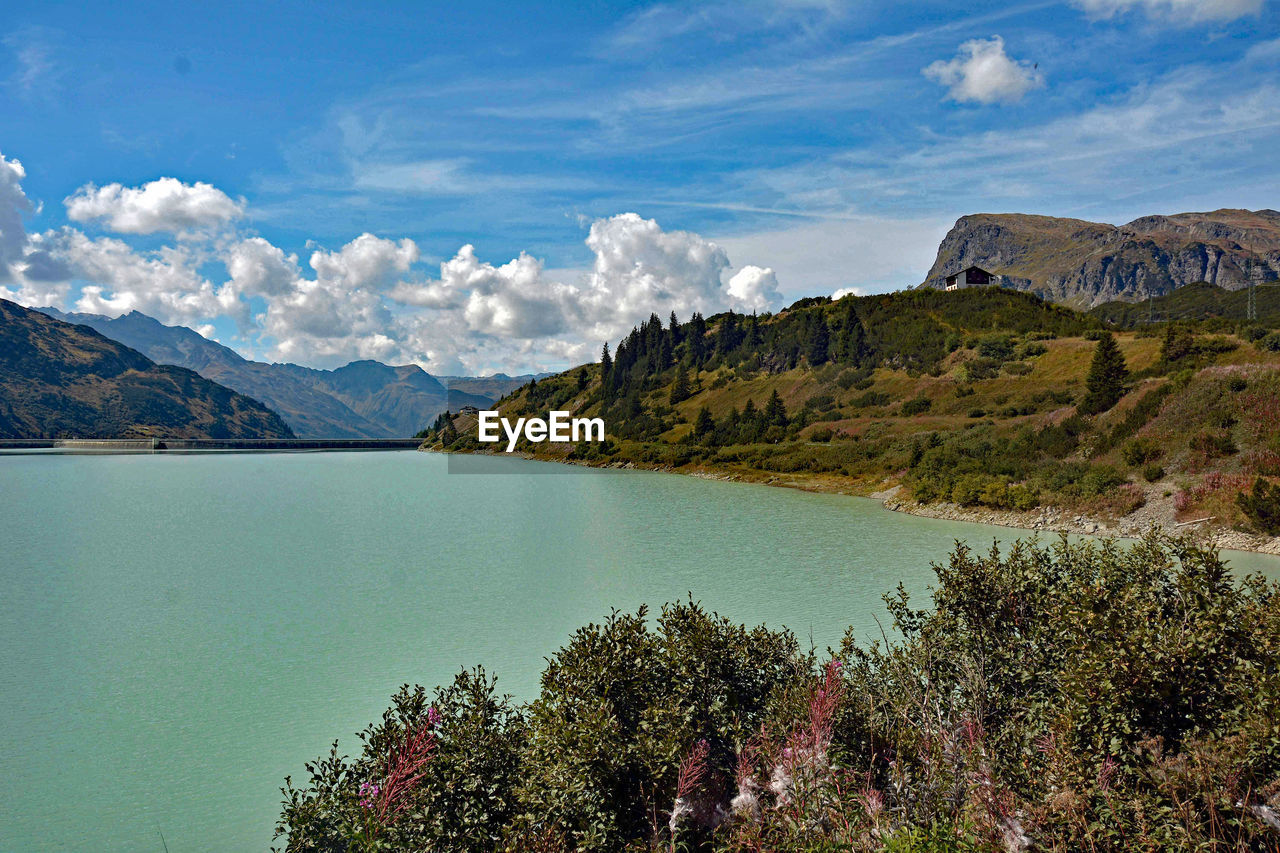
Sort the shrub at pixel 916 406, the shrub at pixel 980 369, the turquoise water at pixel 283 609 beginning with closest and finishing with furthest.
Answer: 1. the turquoise water at pixel 283 609
2. the shrub at pixel 916 406
3. the shrub at pixel 980 369

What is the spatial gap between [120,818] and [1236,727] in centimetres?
1846

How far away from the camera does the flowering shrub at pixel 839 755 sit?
26.6ft

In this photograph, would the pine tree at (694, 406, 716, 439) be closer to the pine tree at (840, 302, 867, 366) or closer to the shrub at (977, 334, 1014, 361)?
the pine tree at (840, 302, 867, 366)

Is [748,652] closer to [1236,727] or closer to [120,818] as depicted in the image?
[1236,727]

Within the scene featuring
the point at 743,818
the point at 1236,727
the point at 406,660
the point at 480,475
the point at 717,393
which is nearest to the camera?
the point at 1236,727

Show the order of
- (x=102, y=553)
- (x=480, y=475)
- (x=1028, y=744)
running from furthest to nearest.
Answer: (x=480, y=475) → (x=102, y=553) → (x=1028, y=744)

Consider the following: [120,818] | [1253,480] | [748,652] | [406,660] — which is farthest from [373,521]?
[1253,480]

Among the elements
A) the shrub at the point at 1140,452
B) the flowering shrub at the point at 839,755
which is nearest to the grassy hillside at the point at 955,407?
the shrub at the point at 1140,452

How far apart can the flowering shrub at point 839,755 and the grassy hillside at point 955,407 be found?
40.7 metres

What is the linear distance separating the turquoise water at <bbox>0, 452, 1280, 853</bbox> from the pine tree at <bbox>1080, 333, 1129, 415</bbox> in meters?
23.4

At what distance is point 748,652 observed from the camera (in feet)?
40.1

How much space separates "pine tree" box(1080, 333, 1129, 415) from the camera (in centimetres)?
6488

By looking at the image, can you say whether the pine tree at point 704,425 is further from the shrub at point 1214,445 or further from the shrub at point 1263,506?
the shrub at point 1263,506

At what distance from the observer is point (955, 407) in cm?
9406
